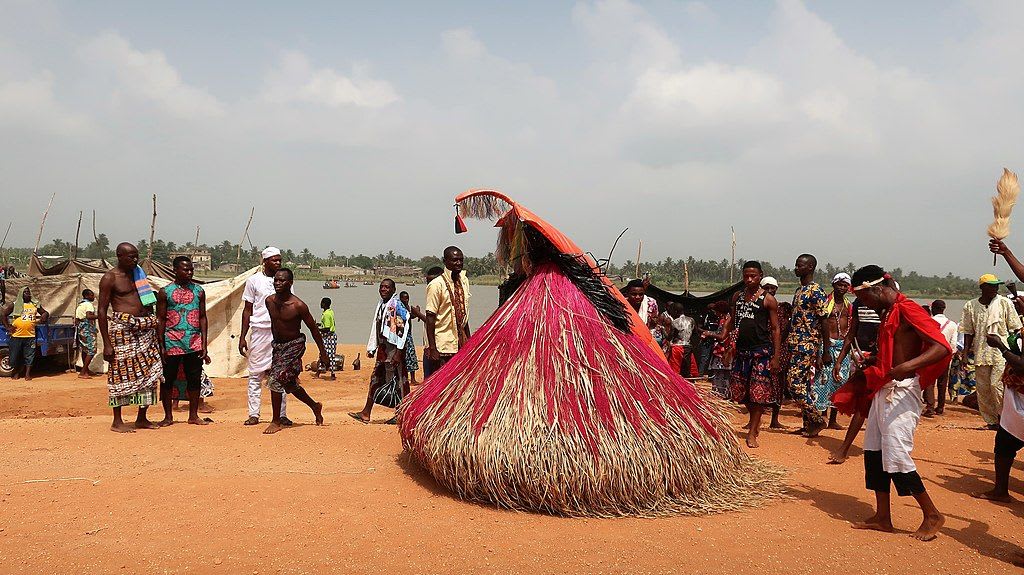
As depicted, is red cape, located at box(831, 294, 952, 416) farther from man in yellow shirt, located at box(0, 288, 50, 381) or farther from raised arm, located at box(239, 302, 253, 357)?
man in yellow shirt, located at box(0, 288, 50, 381)

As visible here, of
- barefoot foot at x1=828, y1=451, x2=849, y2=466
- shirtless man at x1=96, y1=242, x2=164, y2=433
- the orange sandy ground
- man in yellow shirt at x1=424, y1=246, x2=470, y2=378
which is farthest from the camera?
man in yellow shirt at x1=424, y1=246, x2=470, y2=378

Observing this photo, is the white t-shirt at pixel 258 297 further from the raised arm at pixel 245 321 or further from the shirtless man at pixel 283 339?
the shirtless man at pixel 283 339

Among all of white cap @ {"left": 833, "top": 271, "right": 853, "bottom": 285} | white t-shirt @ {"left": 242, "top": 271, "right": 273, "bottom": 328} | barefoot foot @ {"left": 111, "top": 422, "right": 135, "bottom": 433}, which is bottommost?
barefoot foot @ {"left": 111, "top": 422, "right": 135, "bottom": 433}

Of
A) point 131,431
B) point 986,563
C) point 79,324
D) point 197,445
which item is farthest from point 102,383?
point 986,563

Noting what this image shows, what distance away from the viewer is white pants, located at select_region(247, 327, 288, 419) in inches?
264

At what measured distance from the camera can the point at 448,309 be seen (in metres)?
6.43

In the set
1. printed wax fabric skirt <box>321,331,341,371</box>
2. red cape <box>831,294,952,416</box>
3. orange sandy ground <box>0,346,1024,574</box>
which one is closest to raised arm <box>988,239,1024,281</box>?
red cape <box>831,294,952,416</box>

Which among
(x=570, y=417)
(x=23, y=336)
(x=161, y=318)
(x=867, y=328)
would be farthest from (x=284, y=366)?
(x=23, y=336)

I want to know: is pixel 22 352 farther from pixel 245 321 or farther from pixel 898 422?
pixel 898 422

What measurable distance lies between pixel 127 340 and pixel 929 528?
6699 millimetres

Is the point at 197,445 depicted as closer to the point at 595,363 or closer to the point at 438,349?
the point at 438,349

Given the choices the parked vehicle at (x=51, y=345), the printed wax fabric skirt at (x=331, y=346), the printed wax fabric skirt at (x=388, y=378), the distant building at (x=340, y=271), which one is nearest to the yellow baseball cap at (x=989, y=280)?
the printed wax fabric skirt at (x=388, y=378)

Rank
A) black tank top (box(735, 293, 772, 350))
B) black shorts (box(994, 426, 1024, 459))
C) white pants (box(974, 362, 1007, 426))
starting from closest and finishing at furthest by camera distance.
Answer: black shorts (box(994, 426, 1024, 459)), black tank top (box(735, 293, 772, 350)), white pants (box(974, 362, 1007, 426))

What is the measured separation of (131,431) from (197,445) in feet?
3.40
